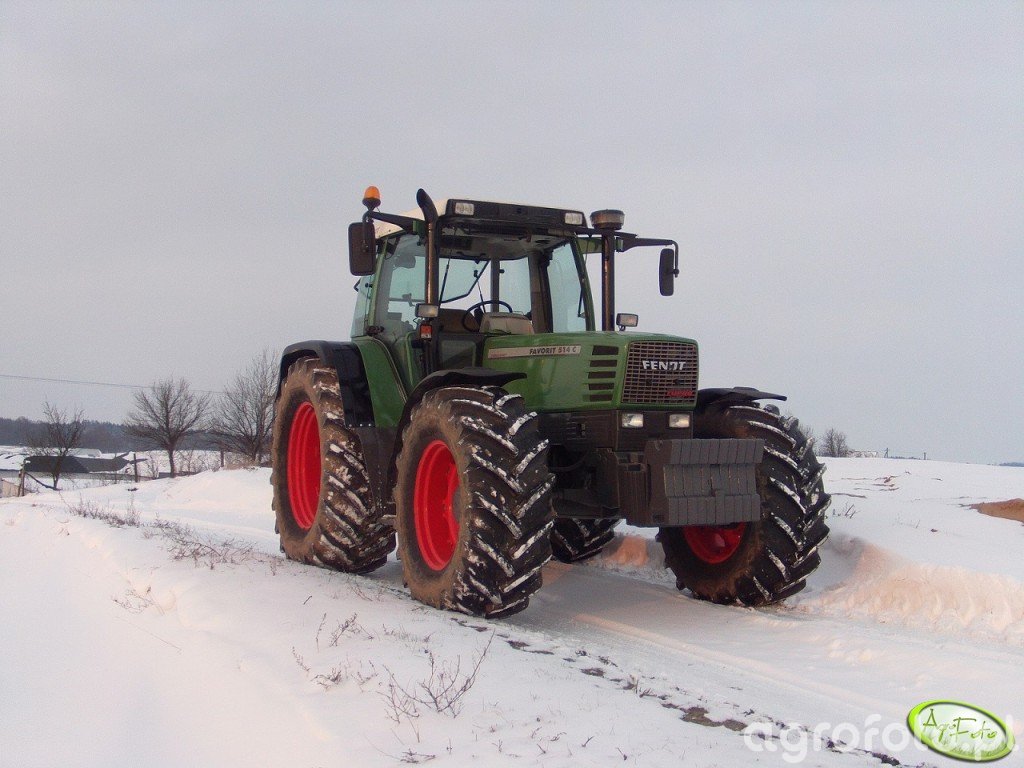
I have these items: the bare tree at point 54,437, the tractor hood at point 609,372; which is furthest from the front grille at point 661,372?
the bare tree at point 54,437

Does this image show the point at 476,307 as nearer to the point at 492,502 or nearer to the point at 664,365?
the point at 664,365

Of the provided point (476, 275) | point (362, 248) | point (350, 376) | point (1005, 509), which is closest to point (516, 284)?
point (476, 275)

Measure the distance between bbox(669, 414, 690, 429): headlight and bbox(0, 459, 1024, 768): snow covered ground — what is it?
129cm

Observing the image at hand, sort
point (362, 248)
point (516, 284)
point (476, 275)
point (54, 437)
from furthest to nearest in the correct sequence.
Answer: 1. point (54, 437)
2. point (516, 284)
3. point (476, 275)
4. point (362, 248)

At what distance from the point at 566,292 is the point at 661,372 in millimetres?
1583

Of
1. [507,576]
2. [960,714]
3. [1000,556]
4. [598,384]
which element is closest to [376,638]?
[507,576]

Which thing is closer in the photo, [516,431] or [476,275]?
[516,431]

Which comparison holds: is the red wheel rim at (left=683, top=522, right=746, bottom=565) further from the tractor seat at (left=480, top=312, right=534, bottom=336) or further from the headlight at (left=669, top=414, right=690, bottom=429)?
the tractor seat at (left=480, top=312, right=534, bottom=336)

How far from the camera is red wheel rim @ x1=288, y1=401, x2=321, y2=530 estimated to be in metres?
8.58

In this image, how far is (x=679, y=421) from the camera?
6215 millimetres

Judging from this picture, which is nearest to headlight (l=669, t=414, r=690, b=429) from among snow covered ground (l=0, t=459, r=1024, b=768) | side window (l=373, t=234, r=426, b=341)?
snow covered ground (l=0, t=459, r=1024, b=768)

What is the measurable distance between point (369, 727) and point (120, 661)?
2.07 meters

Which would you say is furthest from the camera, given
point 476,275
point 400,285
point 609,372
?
point 400,285

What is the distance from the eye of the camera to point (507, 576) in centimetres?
525
